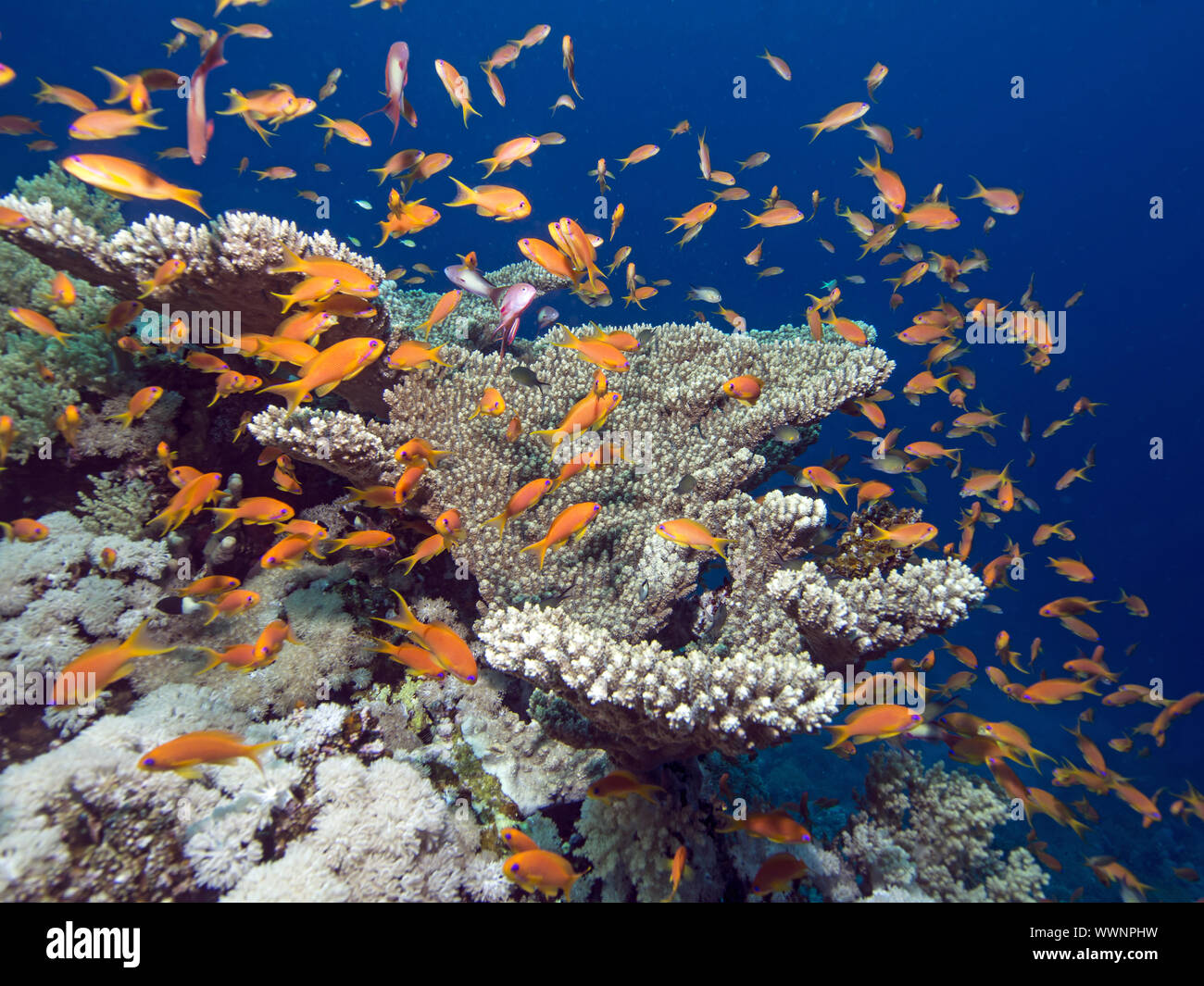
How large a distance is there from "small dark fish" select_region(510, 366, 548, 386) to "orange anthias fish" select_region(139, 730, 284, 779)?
3.44m

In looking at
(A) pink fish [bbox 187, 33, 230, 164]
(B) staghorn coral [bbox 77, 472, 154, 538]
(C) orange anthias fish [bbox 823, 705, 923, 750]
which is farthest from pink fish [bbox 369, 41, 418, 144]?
(C) orange anthias fish [bbox 823, 705, 923, 750]

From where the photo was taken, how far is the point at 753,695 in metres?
2.85

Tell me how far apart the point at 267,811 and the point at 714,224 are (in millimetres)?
68009

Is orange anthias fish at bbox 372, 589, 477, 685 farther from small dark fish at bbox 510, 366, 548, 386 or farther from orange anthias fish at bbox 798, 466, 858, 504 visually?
orange anthias fish at bbox 798, 466, 858, 504

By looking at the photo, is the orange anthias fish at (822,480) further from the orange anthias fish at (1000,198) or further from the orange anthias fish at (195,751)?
the orange anthias fish at (1000,198)

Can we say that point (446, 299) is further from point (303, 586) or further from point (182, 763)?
point (182, 763)

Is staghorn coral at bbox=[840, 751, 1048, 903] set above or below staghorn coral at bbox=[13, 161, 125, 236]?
below

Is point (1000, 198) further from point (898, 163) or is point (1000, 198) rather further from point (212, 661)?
point (898, 163)

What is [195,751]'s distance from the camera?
2402mm

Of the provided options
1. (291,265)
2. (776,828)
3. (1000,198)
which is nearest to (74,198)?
(291,265)

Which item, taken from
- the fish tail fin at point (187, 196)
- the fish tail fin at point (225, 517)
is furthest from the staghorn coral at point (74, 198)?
the fish tail fin at point (225, 517)

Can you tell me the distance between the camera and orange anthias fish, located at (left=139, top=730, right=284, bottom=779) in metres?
2.34

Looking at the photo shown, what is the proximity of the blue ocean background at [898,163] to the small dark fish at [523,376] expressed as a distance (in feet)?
106
